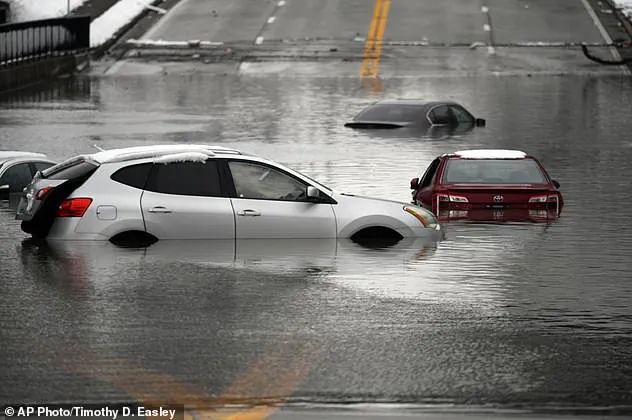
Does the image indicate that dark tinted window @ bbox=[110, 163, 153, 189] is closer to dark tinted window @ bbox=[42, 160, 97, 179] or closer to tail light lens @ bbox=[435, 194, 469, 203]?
dark tinted window @ bbox=[42, 160, 97, 179]

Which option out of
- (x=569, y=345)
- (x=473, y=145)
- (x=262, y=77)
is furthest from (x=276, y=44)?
(x=569, y=345)

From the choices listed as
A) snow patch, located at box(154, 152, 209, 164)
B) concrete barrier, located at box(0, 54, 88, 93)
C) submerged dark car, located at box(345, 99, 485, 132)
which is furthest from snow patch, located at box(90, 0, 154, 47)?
snow patch, located at box(154, 152, 209, 164)

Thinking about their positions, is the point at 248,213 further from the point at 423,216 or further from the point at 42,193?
the point at 42,193

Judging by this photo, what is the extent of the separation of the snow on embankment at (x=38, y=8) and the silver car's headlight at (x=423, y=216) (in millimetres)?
49433

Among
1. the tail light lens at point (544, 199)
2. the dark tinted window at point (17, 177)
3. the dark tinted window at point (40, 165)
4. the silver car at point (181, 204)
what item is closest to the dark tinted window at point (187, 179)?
the silver car at point (181, 204)

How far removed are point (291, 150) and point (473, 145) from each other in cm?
469

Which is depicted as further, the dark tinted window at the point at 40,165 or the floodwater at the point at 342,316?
the dark tinted window at the point at 40,165

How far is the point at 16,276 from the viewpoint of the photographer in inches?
634

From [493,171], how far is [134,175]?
23.7 ft

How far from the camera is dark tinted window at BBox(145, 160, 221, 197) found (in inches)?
719

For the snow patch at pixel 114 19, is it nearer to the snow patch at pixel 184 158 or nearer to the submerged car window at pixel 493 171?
the submerged car window at pixel 493 171

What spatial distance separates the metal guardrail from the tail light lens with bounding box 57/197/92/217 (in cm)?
3232

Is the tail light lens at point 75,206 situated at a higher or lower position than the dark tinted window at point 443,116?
higher

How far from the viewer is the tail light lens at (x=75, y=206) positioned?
1792cm
